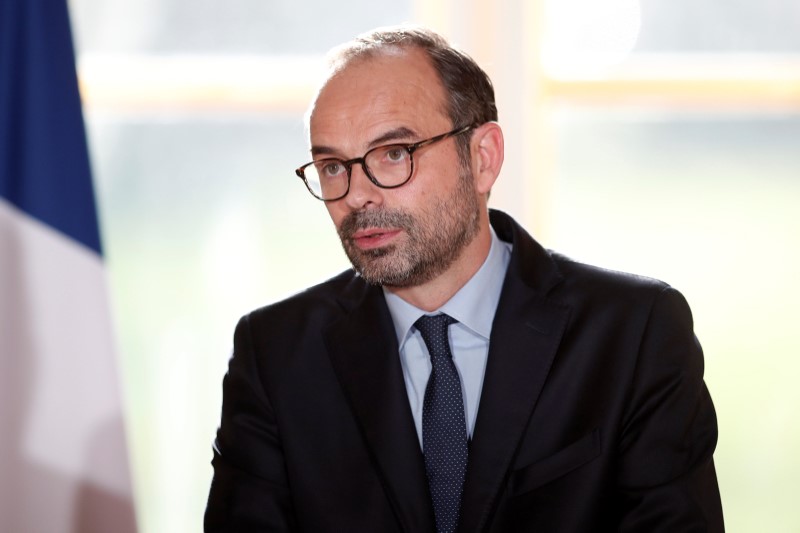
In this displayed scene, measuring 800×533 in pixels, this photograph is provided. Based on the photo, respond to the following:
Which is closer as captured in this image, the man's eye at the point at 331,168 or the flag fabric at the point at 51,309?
the man's eye at the point at 331,168

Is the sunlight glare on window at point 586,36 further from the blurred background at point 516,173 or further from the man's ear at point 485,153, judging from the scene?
the man's ear at point 485,153

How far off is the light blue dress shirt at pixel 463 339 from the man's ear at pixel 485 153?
21 centimetres

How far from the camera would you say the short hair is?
2.13 metres

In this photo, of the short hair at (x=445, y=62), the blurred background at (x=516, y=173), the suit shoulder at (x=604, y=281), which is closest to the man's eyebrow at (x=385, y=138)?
the short hair at (x=445, y=62)

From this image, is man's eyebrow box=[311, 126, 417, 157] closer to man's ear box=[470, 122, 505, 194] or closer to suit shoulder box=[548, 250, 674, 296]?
man's ear box=[470, 122, 505, 194]

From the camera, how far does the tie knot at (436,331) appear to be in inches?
83.6

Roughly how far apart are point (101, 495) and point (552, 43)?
89.9 inches

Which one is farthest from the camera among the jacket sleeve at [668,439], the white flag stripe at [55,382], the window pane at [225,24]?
the window pane at [225,24]

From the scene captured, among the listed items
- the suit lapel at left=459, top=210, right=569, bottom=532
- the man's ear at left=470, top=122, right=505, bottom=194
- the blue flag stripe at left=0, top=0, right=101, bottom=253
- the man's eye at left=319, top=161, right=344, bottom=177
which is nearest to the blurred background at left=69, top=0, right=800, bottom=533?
the blue flag stripe at left=0, top=0, right=101, bottom=253

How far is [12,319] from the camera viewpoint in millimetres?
2670

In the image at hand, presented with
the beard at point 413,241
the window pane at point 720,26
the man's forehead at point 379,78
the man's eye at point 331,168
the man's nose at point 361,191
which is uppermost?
the window pane at point 720,26

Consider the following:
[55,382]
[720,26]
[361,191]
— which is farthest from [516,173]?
[55,382]

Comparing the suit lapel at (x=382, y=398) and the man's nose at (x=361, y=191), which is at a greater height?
the man's nose at (x=361, y=191)

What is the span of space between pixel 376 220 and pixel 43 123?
126 centimetres
